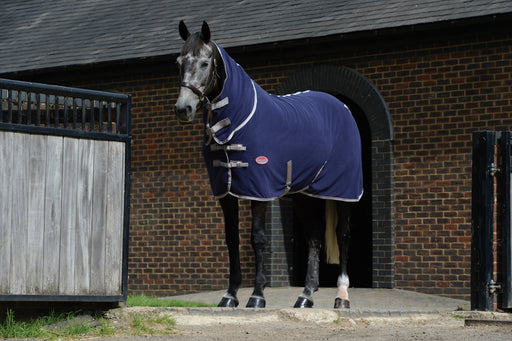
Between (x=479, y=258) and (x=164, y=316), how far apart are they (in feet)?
10.3

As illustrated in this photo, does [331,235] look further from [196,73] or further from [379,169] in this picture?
[379,169]

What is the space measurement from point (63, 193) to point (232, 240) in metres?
1.60

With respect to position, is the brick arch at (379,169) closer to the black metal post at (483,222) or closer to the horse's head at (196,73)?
A: the black metal post at (483,222)

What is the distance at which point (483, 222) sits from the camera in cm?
883

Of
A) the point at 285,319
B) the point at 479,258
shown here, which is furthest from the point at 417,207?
the point at 285,319

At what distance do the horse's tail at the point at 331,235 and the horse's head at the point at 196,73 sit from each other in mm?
2121

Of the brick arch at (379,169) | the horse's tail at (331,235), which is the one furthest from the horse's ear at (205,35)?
the brick arch at (379,169)

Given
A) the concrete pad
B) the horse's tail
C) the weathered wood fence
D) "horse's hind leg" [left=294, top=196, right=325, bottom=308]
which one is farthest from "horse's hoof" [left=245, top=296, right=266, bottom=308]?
the concrete pad

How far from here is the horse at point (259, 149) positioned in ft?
25.4

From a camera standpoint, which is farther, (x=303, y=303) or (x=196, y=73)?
(x=303, y=303)

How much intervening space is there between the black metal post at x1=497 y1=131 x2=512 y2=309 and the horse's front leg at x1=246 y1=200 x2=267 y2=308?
2.36 meters

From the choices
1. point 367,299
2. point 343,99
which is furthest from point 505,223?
point 343,99

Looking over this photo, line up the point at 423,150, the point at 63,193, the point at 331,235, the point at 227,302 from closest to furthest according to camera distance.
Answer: the point at 63,193, the point at 227,302, the point at 331,235, the point at 423,150

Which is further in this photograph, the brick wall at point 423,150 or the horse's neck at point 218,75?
the brick wall at point 423,150
